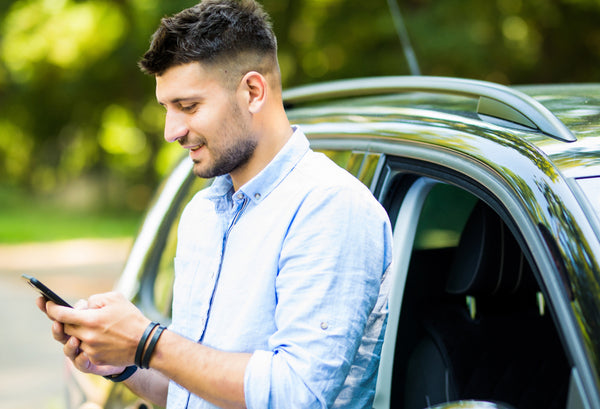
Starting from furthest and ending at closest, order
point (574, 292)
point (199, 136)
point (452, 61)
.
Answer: point (452, 61)
point (199, 136)
point (574, 292)

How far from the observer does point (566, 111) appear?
195 centimetres

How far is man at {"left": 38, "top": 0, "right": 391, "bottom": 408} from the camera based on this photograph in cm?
146

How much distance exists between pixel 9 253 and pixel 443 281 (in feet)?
45.5

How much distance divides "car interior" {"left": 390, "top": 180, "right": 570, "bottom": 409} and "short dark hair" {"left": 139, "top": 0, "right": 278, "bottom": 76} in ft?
2.11

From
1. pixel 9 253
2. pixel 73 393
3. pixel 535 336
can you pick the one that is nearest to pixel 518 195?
pixel 535 336

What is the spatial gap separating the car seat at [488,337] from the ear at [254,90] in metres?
0.72

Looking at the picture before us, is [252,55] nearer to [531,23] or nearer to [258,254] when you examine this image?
[258,254]

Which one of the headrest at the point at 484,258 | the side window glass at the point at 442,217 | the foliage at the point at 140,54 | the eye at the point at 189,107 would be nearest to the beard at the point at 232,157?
the eye at the point at 189,107

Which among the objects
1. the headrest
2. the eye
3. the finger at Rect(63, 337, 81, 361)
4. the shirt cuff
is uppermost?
the eye

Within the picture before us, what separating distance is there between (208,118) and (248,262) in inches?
12.7

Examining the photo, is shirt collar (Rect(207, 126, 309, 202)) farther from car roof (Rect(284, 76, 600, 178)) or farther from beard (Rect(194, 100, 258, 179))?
car roof (Rect(284, 76, 600, 178))

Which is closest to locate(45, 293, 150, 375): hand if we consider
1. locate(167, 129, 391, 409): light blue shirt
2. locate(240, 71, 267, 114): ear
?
locate(167, 129, 391, 409): light blue shirt

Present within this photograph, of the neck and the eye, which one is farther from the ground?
the eye

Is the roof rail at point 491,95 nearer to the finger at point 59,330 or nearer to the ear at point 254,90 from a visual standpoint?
the ear at point 254,90
